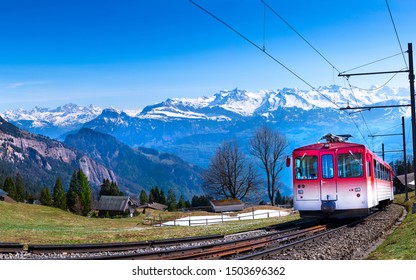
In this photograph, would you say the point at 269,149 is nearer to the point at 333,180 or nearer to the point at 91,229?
the point at 91,229

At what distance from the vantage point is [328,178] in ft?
84.7

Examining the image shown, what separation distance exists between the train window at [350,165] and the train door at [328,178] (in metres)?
0.41

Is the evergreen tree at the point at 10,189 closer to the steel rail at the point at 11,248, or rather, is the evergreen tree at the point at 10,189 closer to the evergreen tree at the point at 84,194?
the evergreen tree at the point at 84,194

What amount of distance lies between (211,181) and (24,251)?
209 ft

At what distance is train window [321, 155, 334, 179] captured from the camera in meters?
25.8

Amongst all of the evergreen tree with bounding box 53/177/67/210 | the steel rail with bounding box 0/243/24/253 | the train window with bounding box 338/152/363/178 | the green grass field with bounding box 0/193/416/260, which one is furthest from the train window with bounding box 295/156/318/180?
the evergreen tree with bounding box 53/177/67/210

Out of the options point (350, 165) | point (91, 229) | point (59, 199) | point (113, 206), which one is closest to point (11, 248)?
point (350, 165)

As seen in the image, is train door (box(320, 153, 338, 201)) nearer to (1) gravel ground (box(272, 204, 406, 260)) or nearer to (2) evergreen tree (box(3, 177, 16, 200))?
(1) gravel ground (box(272, 204, 406, 260))

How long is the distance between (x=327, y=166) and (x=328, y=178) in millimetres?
642

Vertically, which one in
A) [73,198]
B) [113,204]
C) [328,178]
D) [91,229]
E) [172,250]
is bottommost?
[91,229]

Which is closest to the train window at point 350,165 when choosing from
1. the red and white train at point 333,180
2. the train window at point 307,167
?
the red and white train at point 333,180

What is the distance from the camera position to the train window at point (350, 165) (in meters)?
25.5

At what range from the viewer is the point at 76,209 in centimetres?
12500
